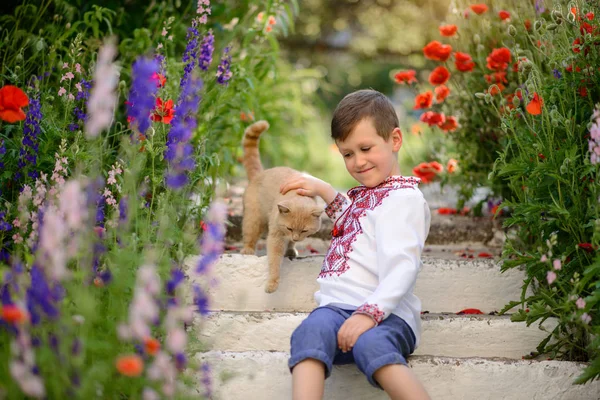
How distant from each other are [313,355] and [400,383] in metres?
0.30

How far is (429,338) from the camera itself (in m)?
2.78

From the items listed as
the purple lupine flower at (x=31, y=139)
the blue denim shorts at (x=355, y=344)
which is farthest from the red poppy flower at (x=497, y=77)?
the purple lupine flower at (x=31, y=139)

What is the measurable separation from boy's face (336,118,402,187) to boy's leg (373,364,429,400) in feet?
2.42

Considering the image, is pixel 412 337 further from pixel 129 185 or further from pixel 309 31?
pixel 309 31

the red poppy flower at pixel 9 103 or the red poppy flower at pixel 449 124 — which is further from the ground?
the red poppy flower at pixel 449 124

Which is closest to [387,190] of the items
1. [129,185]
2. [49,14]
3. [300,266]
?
[300,266]

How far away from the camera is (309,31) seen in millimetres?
10070

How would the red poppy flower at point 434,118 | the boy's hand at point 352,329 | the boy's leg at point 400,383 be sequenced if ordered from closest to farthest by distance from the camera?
1. the boy's leg at point 400,383
2. the boy's hand at point 352,329
3. the red poppy flower at point 434,118

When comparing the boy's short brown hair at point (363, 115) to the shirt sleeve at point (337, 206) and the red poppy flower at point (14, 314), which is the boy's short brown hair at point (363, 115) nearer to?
the shirt sleeve at point (337, 206)

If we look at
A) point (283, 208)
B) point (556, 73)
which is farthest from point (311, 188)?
point (556, 73)

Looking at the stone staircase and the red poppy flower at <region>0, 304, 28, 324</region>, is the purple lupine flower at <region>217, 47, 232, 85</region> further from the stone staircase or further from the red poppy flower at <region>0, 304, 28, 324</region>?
the red poppy flower at <region>0, 304, 28, 324</region>

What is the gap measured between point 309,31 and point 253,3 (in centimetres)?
577

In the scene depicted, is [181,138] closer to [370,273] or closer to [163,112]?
[163,112]

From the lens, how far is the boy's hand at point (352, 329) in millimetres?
2229
